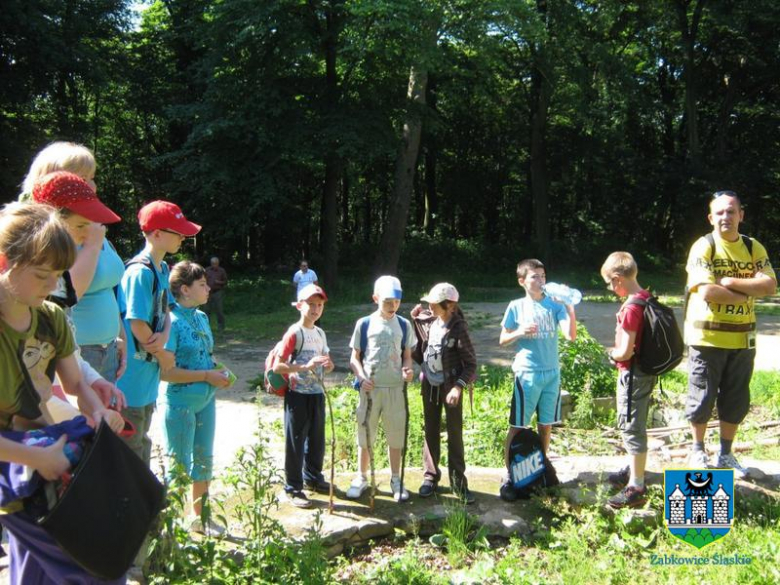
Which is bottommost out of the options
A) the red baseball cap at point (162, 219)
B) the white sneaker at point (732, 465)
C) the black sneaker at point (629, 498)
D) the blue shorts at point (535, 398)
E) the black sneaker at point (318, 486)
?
the black sneaker at point (318, 486)

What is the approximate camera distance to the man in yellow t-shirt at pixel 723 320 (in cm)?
433

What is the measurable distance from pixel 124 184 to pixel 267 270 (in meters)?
9.20

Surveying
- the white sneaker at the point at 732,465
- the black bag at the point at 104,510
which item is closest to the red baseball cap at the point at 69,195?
the black bag at the point at 104,510

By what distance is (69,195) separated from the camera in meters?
2.64

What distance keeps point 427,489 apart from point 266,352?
8.08 meters

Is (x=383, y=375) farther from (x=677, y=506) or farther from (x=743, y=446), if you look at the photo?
(x=743, y=446)

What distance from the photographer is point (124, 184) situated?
30.2m

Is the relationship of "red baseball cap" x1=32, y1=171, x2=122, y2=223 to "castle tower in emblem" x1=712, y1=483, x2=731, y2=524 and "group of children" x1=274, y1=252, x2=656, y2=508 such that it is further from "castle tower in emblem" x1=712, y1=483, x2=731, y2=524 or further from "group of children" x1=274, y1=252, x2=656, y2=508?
"castle tower in emblem" x1=712, y1=483, x2=731, y2=524

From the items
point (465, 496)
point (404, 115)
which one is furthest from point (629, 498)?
point (404, 115)

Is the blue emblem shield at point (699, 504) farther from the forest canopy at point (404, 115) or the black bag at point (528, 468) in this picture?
the forest canopy at point (404, 115)

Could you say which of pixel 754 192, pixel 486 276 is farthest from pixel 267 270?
pixel 754 192

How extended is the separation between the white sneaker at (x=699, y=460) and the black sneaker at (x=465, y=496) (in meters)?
1.50

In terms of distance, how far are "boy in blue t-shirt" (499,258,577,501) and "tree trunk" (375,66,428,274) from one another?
50.8 ft

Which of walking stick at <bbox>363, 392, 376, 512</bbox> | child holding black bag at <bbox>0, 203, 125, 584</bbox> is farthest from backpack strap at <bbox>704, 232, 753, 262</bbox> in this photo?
child holding black bag at <bbox>0, 203, 125, 584</bbox>
